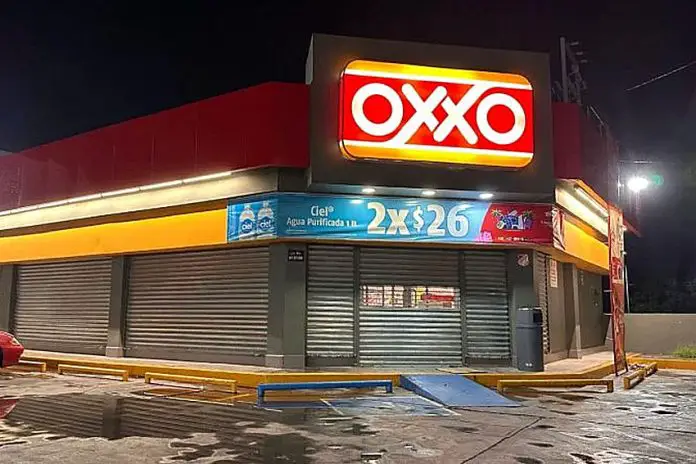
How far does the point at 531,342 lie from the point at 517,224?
2533mm

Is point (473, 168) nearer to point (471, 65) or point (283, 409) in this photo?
point (471, 65)

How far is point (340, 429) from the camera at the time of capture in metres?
7.62

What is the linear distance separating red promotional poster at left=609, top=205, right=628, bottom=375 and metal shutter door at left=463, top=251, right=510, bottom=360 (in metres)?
2.21

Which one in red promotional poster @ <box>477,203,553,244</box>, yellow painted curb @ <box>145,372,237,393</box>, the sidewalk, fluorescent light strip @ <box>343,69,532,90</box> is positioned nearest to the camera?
the sidewalk

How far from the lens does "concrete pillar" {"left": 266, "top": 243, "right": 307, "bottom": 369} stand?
42.0ft

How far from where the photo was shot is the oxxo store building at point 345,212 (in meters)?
12.5

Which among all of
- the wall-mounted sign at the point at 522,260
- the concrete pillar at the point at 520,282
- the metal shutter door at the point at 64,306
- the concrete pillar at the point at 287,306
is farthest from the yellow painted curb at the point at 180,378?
the wall-mounted sign at the point at 522,260

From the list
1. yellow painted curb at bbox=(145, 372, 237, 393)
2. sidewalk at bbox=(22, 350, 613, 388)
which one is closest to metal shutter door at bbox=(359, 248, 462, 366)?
sidewalk at bbox=(22, 350, 613, 388)

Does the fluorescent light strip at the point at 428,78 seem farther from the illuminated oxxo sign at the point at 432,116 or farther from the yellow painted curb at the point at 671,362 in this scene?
the yellow painted curb at the point at 671,362

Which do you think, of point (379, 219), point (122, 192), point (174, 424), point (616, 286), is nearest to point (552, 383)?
point (616, 286)

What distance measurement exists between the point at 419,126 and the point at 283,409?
6285 millimetres

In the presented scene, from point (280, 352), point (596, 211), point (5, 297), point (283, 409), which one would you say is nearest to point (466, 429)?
point (283, 409)

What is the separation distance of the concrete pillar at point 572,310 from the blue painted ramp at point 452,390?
6.41 metres

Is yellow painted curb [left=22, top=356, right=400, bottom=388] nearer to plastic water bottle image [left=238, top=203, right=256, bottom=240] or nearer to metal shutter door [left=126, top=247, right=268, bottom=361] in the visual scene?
metal shutter door [left=126, top=247, right=268, bottom=361]
